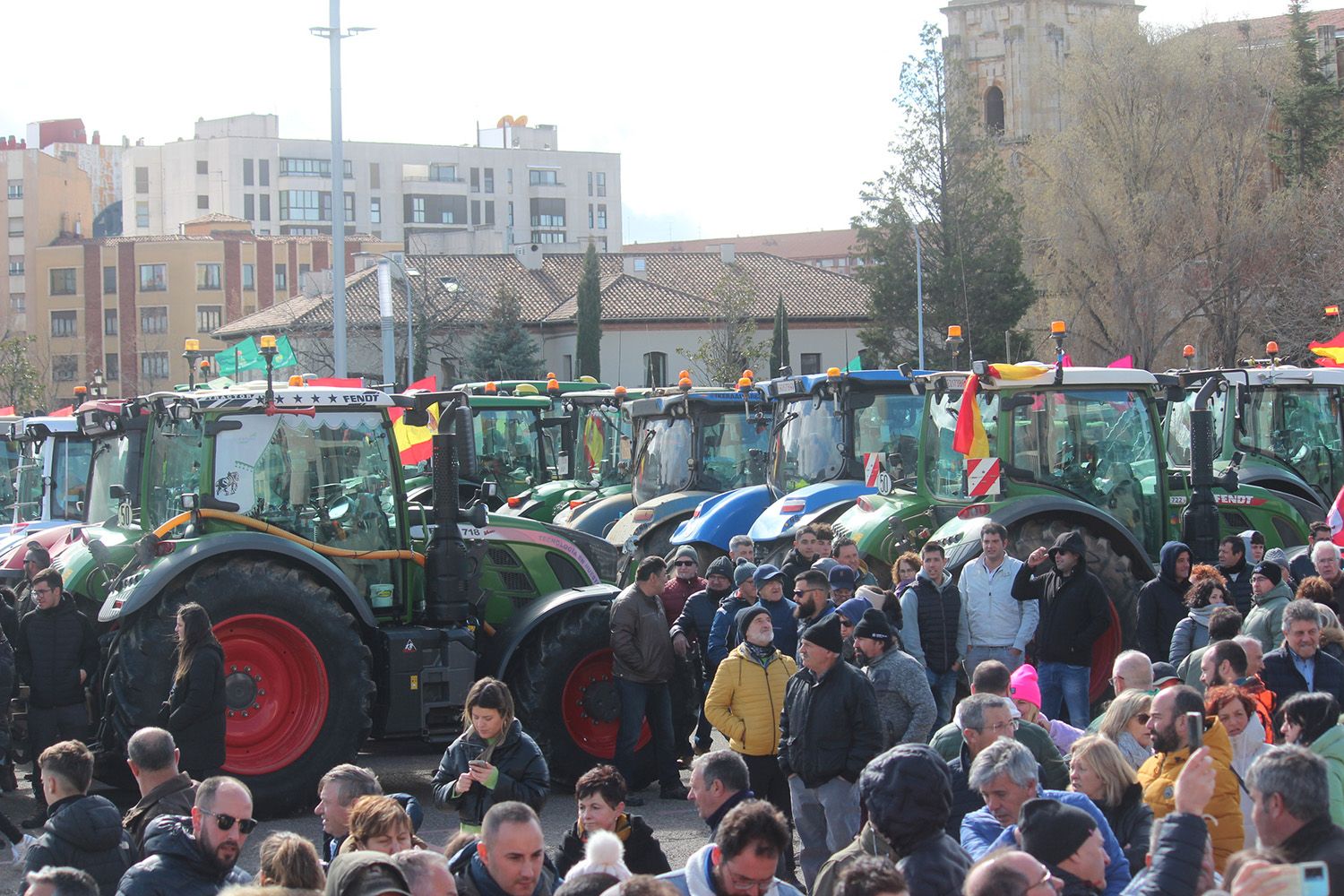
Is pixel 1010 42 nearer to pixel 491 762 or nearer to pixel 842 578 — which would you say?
pixel 842 578

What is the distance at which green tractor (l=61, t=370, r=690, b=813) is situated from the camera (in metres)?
9.61

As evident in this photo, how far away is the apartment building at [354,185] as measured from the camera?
4043 inches

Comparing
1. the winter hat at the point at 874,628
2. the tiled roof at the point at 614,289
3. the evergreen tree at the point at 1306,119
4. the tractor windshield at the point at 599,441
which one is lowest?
the winter hat at the point at 874,628

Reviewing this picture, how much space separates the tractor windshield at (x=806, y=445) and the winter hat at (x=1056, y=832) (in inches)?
394

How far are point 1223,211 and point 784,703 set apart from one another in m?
41.3

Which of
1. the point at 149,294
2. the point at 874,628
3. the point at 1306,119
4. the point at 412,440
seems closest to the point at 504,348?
the point at 1306,119

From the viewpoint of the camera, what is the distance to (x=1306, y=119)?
162 ft

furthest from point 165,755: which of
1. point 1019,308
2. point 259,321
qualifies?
point 259,321

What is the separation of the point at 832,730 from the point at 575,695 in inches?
152

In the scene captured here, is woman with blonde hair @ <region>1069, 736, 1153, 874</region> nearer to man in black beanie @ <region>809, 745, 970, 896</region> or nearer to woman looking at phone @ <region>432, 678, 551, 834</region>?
man in black beanie @ <region>809, 745, 970, 896</region>

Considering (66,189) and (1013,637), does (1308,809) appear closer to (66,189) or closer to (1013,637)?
(1013,637)

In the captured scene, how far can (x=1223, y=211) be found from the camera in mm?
45062

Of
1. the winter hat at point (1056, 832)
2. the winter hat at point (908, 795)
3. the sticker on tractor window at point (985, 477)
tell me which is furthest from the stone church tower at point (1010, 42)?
the winter hat at point (1056, 832)

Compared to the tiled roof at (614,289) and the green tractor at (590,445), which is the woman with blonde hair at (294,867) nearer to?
the green tractor at (590,445)
